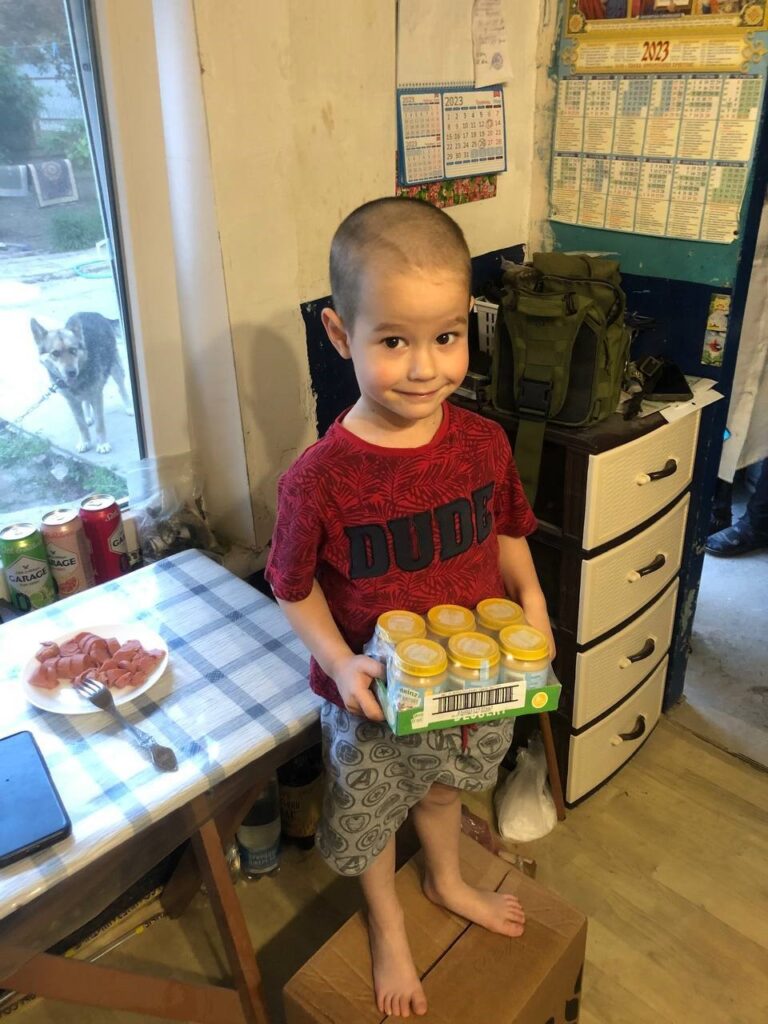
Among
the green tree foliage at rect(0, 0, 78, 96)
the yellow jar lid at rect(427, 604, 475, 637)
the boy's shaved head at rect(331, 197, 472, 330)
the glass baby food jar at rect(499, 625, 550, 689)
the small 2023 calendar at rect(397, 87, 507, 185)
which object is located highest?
the green tree foliage at rect(0, 0, 78, 96)

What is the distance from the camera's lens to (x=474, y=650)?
98 cm

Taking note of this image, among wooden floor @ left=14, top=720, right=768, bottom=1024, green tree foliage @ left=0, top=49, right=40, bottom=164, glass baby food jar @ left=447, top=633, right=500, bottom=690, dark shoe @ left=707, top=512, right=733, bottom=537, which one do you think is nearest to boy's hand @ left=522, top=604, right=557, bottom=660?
glass baby food jar @ left=447, top=633, right=500, bottom=690

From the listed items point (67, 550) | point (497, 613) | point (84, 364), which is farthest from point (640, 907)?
→ point (84, 364)

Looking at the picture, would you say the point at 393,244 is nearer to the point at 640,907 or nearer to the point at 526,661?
the point at 526,661

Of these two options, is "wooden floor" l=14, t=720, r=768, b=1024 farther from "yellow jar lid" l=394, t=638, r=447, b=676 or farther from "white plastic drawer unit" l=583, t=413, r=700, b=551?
"yellow jar lid" l=394, t=638, r=447, b=676

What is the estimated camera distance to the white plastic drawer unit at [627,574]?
154 centimetres

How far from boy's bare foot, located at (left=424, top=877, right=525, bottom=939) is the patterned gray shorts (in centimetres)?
17

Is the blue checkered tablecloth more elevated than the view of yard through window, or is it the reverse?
the view of yard through window

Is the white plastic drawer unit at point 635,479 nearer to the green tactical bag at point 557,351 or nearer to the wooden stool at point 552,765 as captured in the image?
the green tactical bag at point 557,351

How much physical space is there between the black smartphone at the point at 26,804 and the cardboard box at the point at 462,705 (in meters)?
0.39

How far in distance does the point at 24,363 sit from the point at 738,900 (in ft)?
5.33

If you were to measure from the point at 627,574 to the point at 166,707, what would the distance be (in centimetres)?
91

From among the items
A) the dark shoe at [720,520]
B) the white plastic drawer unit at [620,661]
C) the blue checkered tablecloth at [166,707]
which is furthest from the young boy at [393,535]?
the dark shoe at [720,520]

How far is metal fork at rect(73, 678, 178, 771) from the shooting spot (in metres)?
1.04
